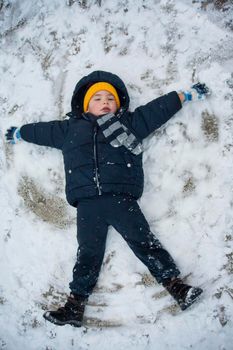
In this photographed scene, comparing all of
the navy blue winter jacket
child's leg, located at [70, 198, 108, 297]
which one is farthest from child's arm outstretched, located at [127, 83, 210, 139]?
child's leg, located at [70, 198, 108, 297]

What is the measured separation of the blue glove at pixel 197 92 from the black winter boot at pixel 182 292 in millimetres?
1862

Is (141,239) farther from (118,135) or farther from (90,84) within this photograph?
(90,84)

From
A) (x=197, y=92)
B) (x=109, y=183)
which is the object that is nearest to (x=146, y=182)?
(x=109, y=183)

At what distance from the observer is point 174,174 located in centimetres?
374

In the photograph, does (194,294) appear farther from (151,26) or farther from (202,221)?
(151,26)

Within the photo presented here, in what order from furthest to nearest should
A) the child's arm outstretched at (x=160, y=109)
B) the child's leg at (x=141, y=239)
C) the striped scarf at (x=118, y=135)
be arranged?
the child's arm outstretched at (x=160, y=109), the striped scarf at (x=118, y=135), the child's leg at (x=141, y=239)

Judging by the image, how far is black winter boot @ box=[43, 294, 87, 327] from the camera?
10.4 ft

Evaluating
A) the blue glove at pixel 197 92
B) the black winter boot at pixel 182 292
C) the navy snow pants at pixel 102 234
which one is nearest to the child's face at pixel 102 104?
the blue glove at pixel 197 92

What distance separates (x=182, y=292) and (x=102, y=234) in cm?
94

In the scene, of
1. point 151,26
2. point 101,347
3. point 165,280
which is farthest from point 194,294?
point 151,26

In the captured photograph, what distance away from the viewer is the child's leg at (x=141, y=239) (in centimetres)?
324

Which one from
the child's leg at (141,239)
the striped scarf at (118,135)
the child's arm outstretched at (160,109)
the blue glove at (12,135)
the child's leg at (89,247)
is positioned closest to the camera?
the child's leg at (141,239)

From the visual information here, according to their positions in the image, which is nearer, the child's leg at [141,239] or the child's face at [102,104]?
the child's leg at [141,239]

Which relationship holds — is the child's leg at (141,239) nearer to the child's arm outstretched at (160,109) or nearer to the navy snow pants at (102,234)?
the navy snow pants at (102,234)
